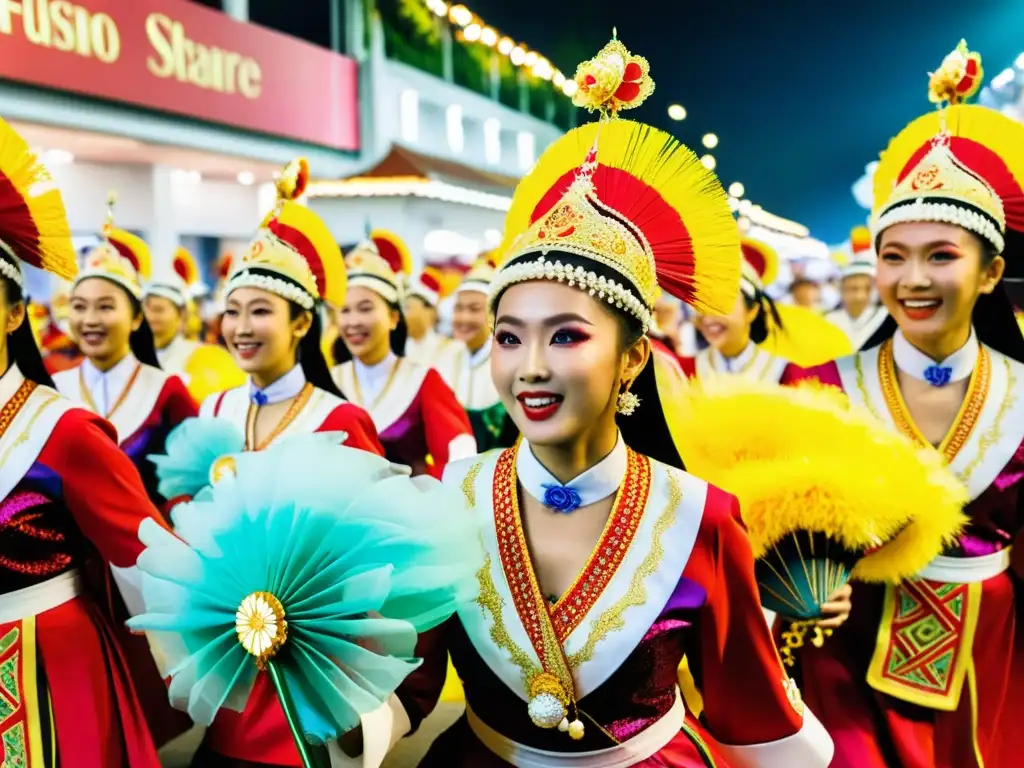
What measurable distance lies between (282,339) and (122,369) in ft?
4.47

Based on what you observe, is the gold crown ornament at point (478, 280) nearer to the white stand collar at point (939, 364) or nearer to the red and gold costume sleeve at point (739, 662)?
the white stand collar at point (939, 364)

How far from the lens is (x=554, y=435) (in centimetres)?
160

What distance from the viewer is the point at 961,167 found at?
259 cm

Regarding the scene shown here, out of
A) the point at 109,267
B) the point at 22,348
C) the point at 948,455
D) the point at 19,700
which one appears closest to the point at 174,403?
the point at 109,267

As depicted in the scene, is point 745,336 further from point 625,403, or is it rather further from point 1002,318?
point 625,403

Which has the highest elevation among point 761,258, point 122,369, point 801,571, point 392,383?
point 761,258

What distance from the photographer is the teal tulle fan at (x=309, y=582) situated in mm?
1252

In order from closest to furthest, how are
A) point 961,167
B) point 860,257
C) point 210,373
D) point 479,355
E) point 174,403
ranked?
point 961,167 → point 174,403 → point 210,373 → point 479,355 → point 860,257

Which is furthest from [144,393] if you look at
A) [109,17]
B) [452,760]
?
[109,17]

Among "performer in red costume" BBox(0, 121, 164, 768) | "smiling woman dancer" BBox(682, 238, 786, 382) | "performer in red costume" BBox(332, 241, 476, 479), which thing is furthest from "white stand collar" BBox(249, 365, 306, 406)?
"smiling woman dancer" BBox(682, 238, 786, 382)

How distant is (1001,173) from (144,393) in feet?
10.9

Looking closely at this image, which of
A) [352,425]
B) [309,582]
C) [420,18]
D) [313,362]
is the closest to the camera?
[309,582]

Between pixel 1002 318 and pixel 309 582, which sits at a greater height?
pixel 1002 318

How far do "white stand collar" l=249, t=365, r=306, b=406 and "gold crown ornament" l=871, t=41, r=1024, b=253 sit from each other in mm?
1911
